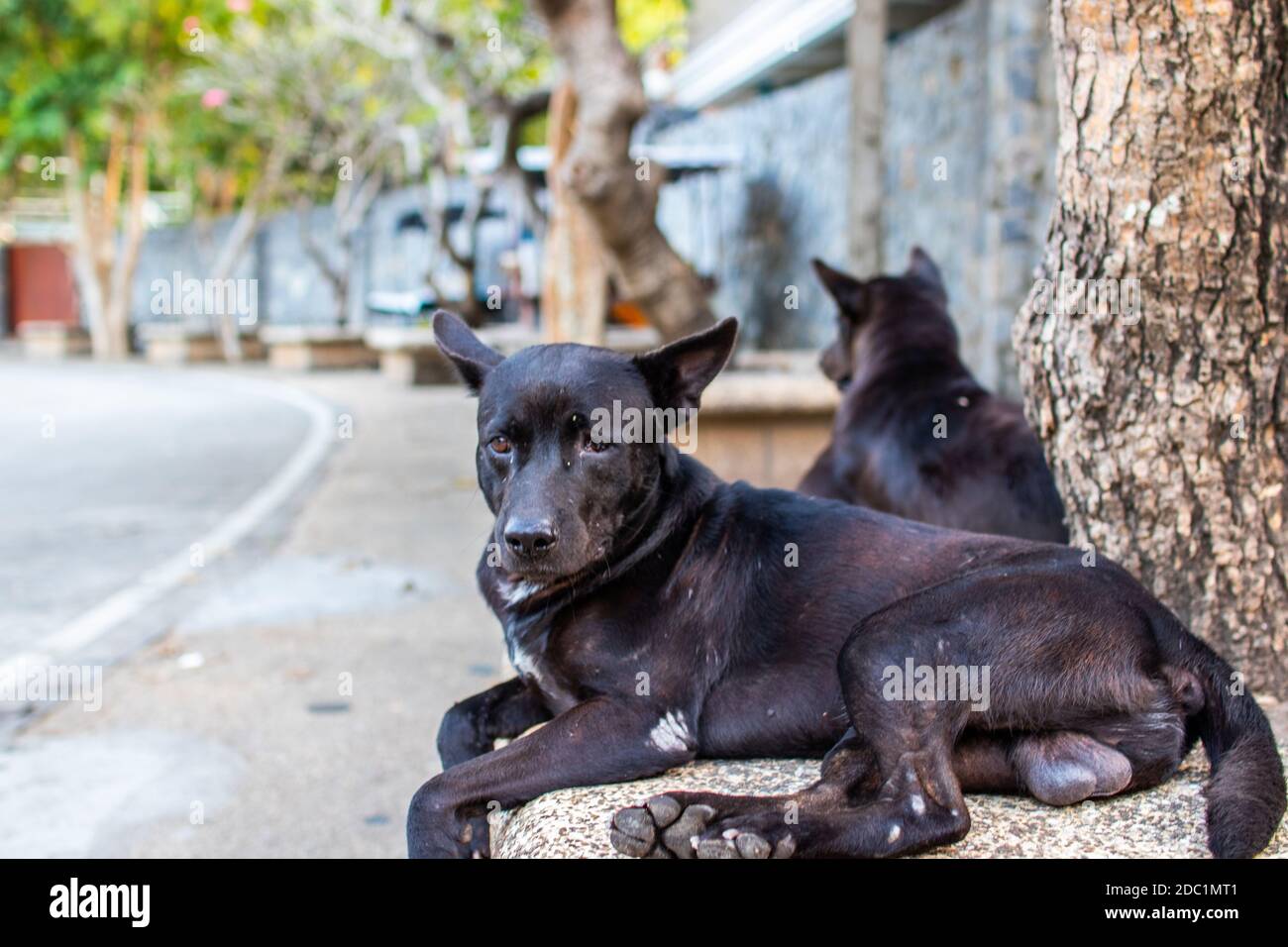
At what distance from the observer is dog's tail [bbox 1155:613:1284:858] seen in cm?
247

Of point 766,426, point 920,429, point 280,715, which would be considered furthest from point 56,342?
point 920,429

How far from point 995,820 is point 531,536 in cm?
112

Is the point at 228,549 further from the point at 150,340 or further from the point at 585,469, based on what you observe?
the point at 150,340

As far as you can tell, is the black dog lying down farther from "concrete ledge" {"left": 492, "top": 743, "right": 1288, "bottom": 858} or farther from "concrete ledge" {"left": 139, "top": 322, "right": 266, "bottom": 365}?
"concrete ledge" {"left": 139, "top": 322, "right": 266, "bottom": 365}

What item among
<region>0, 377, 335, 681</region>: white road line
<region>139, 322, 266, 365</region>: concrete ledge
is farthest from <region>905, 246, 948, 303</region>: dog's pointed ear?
<region>139, 322, 266, 365</region>: concrete ledge

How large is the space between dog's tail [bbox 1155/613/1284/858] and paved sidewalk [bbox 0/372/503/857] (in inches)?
98.1

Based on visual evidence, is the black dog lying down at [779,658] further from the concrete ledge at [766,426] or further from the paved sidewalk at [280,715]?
the concrete ledge at [766,426]

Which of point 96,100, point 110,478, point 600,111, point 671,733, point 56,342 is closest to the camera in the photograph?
point 671,733

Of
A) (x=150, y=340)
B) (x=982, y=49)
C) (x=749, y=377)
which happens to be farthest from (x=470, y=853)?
(x=150, y=340)

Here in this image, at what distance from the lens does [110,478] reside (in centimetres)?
1142

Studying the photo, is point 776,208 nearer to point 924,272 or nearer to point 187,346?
point 924,272

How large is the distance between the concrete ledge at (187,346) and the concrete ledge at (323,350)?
3699mm

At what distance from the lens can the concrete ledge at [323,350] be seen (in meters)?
23.5

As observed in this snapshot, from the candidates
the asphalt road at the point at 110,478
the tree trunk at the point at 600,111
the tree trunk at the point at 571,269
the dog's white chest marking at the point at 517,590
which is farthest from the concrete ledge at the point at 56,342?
the dog's white chest marking at the point at 517,590
